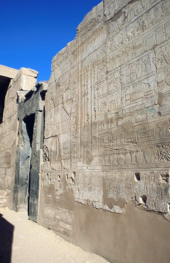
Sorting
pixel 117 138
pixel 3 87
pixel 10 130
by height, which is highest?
pixel 3 87

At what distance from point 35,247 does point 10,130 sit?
4908mm

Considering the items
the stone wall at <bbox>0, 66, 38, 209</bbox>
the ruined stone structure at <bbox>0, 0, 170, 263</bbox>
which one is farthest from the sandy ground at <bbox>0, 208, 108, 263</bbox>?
the stone wall at <bbox>0, 66, 38, 209</bbox>

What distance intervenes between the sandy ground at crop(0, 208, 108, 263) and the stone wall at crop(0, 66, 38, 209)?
223cm

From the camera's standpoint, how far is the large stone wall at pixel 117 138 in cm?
239

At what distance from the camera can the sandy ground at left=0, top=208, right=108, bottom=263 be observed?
3027mm

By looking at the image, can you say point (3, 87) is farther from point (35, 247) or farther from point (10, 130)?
point (35, 247)

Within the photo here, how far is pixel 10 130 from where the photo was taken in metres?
7.71

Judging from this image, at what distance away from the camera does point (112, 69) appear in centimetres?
321

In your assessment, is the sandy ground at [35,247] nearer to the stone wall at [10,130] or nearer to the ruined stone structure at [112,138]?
the ruined stone structure at [112,138]

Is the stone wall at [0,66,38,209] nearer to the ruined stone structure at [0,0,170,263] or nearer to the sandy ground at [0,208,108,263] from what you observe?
the sandy ground at [0,208,108,263]

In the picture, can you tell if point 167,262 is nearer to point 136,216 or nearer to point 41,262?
point 136,216

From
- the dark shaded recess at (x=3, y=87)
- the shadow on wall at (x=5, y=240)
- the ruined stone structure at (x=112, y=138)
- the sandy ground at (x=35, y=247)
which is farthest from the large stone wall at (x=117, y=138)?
the dark shaded recess at (x=3, y=87)

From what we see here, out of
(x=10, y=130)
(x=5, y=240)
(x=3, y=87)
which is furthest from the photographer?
(x=3, y=87)

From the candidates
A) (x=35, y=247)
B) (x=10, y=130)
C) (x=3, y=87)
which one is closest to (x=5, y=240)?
(x=35, y=247)
